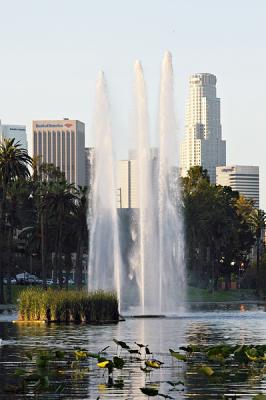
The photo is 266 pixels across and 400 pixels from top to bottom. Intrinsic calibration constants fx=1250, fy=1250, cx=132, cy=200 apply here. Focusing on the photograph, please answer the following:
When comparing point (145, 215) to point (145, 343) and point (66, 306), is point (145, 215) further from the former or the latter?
point (145, 343)

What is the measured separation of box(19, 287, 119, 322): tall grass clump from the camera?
241ft

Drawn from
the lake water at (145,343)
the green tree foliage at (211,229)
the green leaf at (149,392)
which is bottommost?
the lake water at (145,343)

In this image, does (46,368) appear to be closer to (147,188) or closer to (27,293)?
(27,293)

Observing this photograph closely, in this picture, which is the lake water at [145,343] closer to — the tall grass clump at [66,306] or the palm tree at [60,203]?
the tall grass clump at [66,306]

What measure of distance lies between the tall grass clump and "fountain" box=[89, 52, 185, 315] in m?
7.58

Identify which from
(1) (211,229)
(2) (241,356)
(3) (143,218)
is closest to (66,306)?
(3) (143,218)

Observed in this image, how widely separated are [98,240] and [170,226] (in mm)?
5156

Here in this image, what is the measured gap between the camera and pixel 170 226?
85375 mm

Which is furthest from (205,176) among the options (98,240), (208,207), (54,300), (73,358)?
(73,358)

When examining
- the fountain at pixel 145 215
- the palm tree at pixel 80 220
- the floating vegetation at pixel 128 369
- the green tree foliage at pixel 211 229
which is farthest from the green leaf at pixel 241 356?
the green tree foliage at pixel 211 229

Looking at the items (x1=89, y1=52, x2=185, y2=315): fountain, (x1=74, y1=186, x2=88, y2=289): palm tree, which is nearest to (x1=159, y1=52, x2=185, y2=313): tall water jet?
(x1=89, y1=52, x2=185, y2=315): fountain

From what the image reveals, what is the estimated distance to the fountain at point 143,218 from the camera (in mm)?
82688

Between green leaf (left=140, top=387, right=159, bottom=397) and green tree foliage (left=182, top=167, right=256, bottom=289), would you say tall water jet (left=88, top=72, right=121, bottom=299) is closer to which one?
green leaf (left=140, top=387, right=159, bottom=397)

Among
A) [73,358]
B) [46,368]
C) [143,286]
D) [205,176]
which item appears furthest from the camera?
[205,176]
